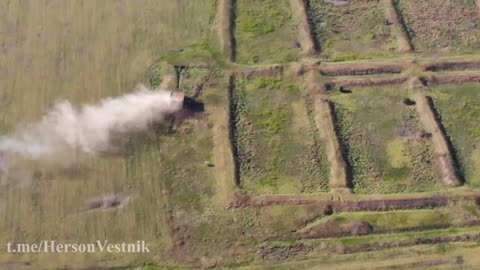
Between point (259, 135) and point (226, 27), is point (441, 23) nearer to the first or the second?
Answer: point (226, 27)

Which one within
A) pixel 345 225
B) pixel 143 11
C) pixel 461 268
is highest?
pixel 143 11

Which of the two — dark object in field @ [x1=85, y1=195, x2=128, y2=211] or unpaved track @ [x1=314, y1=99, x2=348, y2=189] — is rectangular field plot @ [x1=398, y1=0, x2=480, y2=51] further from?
dark object in field @ [x1=85, y1=195, x2=128, y2=211]

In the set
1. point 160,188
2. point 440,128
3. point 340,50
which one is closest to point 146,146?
point 160,188

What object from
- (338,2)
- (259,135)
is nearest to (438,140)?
(259,135)

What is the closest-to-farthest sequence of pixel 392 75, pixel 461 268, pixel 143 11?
pixel 461 268, pixel 392 75, pixel 143 11

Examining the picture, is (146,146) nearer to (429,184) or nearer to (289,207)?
(289,207)

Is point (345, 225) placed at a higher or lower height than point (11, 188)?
lower

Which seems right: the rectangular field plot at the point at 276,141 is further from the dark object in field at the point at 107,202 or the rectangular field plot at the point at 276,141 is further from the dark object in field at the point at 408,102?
the dark object in field at the point at 107,202
